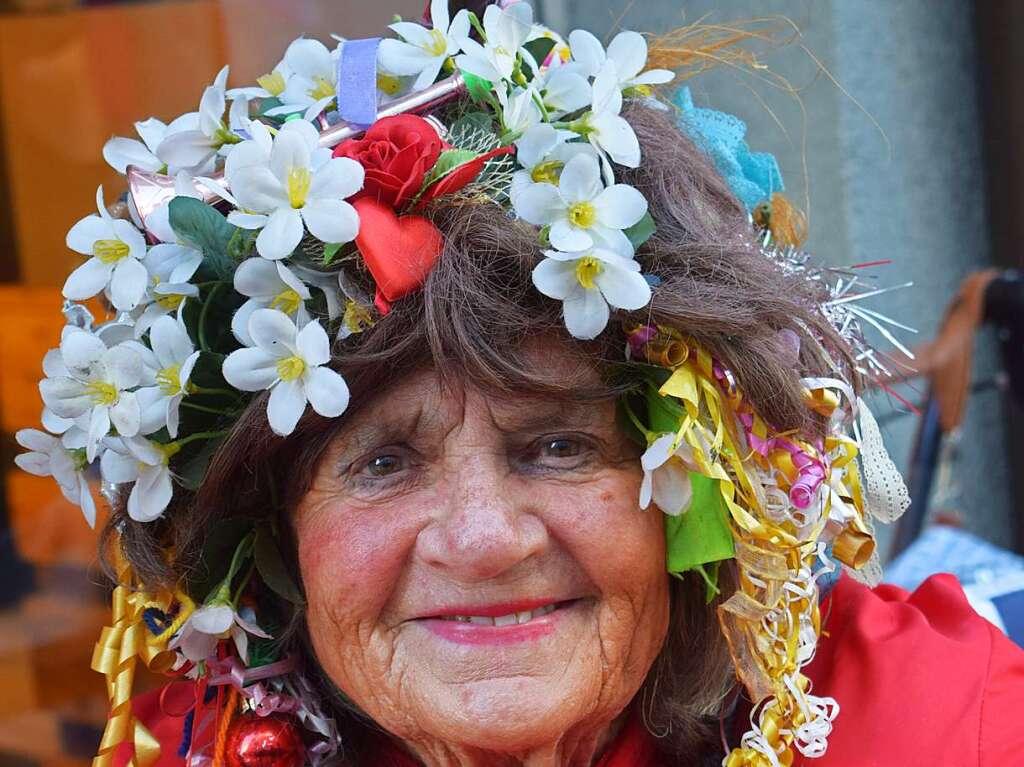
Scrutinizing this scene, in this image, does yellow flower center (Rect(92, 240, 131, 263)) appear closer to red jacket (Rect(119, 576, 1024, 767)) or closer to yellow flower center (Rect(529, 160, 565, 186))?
yellow flower center (Rect(529, 160, 565, 186))

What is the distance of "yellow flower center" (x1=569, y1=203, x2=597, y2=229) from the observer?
165 cm

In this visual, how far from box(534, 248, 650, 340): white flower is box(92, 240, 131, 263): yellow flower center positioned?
1.91 ft

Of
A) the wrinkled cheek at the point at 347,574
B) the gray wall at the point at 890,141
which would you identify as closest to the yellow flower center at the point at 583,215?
the wrinkled cheek at the point at 347,574

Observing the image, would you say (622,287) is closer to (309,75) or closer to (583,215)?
(583,215)

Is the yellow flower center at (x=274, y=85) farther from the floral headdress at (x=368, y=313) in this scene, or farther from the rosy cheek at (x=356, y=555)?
the rosy cheek at (x=356, y=555)

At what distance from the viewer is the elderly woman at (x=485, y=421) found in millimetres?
1682

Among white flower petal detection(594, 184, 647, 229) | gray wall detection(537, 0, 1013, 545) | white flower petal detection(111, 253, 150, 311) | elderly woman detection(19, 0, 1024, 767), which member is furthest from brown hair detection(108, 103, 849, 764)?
gray wall detection(537, 0, 1013, 545)

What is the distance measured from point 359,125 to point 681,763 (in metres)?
1.08

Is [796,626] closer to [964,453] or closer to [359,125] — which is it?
[359,125]

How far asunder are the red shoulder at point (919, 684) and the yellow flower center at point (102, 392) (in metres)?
1.11

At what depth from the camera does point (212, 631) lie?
6.09 ft

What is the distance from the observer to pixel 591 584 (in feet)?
5.82

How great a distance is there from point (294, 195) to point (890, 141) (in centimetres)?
248

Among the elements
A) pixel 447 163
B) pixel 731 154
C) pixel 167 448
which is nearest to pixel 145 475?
pixel 167 448
